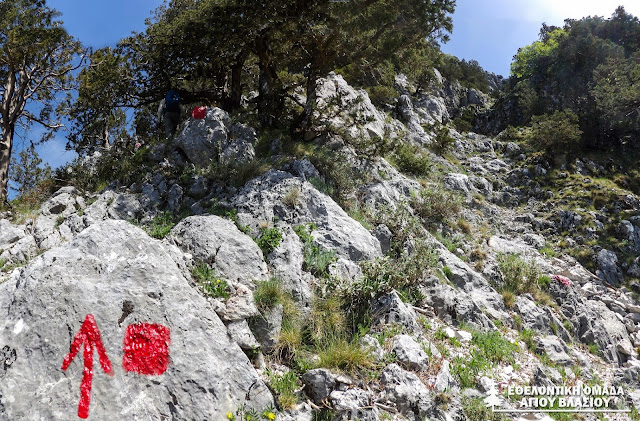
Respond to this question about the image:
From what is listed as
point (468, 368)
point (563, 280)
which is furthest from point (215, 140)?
point (563, 280)

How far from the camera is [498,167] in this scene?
20.4 meters

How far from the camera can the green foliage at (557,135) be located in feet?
68.0

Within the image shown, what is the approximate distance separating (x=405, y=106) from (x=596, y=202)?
36.3 ft

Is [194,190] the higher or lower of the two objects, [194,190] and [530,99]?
the lower

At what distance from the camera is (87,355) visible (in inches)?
168

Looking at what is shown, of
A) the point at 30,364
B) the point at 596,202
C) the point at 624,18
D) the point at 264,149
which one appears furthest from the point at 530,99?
the point at 30,364

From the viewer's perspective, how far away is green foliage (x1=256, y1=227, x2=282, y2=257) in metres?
7.80

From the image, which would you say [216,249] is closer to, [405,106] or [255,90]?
[255,90]

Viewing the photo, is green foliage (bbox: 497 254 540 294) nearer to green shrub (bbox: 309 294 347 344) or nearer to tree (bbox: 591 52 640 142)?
green shrub (bbox: 309 294 347 344)

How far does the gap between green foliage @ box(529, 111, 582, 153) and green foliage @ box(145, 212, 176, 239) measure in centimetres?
1997

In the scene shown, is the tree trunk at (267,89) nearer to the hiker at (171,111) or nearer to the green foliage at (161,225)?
the hiker at (171,111)

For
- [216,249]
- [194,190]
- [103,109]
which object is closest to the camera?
[216,249]

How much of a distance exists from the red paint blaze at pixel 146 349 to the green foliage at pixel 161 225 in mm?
3399

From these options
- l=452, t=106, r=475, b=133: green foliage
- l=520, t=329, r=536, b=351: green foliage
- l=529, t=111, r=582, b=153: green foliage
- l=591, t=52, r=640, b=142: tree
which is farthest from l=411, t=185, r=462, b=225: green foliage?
l=591, t=52, r=640, b=142: tree
